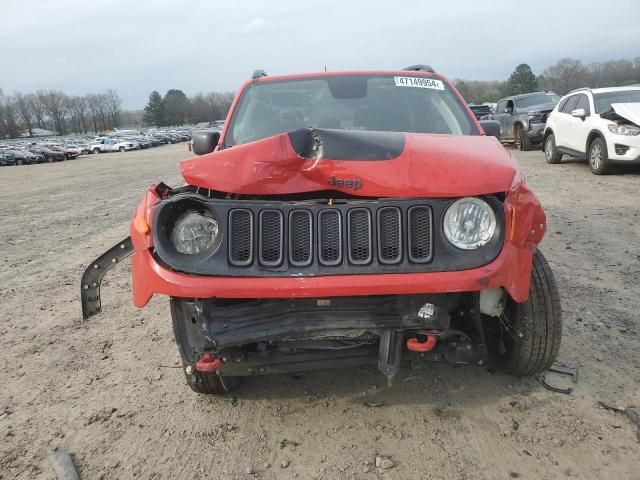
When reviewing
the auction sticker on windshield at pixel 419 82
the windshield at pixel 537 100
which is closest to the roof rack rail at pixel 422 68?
the auction sticker on windshield at pixel 419 82

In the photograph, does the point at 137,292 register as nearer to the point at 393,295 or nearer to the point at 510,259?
the point at 393,295

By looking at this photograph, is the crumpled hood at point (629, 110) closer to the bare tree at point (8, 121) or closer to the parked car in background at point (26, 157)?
the parked car in background at point (26, 157)

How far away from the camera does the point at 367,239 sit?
7.47 ft

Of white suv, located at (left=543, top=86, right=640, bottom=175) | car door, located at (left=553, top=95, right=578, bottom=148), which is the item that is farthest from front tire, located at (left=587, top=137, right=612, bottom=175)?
car door, located at (left=553, top=95, right=578, bottom=148)

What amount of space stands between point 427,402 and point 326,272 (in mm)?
1154

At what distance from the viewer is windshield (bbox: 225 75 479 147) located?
3668mm

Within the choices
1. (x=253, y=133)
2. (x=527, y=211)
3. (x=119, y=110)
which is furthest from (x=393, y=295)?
(x=119, y=110)

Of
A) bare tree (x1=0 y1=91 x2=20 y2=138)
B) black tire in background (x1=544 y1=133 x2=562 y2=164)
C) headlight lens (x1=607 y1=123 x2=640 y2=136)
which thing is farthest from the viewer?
bare tree (x1=0 y1=91 x2=20 y2=138)

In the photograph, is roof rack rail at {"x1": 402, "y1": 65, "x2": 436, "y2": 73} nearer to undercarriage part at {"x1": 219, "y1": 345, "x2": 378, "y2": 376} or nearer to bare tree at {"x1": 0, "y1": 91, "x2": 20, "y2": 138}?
undercarriage part at {"x1": 219, "y1": 345, "x2": 378, "y2": 376}

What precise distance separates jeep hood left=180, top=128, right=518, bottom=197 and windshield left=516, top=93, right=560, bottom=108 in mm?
16139

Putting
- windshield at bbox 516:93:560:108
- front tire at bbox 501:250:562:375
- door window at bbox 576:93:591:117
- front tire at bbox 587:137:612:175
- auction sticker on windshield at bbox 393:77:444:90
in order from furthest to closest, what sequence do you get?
windshield at bbox 516:93:560:108 → door window at bbox 576:93:591:117 → front tire at bbox 587:137:612:175 → auction sticker on windshield at bbox 393:77:444:90 → front tire at bbox 501:250:562:375

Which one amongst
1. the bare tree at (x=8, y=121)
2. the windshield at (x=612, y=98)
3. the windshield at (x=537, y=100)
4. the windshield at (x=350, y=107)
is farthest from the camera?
the bare tree at (x=8, y=121)

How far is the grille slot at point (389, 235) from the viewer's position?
2260 millimetres

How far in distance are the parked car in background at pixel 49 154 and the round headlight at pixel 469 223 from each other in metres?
49.3
